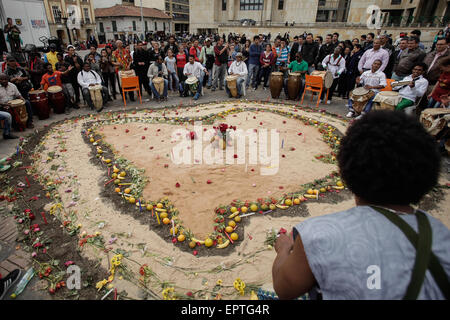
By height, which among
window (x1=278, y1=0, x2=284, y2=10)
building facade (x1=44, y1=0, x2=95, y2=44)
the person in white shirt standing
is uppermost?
window (x1=278, y1=0, x2=284, y2=10)

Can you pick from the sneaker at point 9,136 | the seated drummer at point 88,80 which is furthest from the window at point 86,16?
the sneaker at point 9,136

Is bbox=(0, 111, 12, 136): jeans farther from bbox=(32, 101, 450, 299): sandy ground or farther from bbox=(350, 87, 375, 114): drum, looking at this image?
bbox=(350, 87, 375, 114): drum

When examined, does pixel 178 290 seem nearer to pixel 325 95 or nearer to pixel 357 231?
pixel 357 231

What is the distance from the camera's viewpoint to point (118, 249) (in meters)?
3.29

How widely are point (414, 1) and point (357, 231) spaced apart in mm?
43444

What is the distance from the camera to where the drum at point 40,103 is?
7.65 meters

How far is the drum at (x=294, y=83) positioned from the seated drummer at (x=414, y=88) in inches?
142

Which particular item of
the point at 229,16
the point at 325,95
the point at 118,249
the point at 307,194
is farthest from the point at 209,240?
the point at 229,16

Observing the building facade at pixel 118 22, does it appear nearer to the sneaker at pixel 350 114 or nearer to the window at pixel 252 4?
the window at pixel 252 4

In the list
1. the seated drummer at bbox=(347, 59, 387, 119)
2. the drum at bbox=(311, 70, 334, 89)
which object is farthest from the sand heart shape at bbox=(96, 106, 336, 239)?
the drum at bbox=(311, 70, 334, 89)

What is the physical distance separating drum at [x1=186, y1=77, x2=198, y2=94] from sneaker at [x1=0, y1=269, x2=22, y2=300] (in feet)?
27.4

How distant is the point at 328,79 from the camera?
352 inches

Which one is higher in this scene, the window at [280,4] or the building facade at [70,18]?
the window at [280,4]

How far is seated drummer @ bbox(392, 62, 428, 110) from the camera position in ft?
21.1
